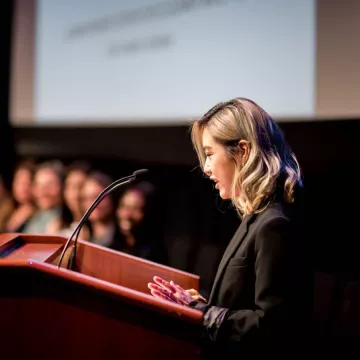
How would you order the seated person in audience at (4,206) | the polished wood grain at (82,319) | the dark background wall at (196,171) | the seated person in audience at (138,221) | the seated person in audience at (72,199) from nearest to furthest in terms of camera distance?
the polished wood grain at (82,319), the dark background wall at (196,171), the seated person in audience at (138,221), the seated person in audience at (72,199), the seated person in audience at (4,206)

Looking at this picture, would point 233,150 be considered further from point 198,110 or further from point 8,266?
point 198,110

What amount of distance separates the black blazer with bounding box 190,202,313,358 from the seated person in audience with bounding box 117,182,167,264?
168 centimetres

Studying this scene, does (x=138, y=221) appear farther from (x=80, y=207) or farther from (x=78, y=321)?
(x=78, y=321)

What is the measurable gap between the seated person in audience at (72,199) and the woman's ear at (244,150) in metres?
2.41

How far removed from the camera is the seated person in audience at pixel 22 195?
4133 mm

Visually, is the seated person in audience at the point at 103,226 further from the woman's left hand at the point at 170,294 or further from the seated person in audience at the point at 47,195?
the woman's left hand at the point at 170,294

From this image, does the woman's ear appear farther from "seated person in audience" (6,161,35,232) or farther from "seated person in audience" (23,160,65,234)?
"seated person in audience" (6,161,35,232)

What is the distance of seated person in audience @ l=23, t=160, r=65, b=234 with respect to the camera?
386 cm

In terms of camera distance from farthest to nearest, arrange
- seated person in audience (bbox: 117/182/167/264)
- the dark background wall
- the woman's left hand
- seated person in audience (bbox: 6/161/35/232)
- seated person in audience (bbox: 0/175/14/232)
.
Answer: seated person in audience (bbox: 0/175/14/232), seated person in audience (bbox: 6/161/35/232), seated person in audience (bbox: 117/182/167/264), the dark background wall, the woman's left hand

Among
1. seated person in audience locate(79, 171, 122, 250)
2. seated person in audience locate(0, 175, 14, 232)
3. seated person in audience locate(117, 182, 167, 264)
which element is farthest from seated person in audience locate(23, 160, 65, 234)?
seated person in audience locate(117, 182, 167, 264)

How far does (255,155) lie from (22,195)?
125 inches

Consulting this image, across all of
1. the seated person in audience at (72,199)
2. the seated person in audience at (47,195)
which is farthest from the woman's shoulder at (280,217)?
the seated person in audience at (47,195)

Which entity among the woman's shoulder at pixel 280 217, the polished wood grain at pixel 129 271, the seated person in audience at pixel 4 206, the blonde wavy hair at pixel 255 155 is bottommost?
the seated person in audience at pixel 4 206

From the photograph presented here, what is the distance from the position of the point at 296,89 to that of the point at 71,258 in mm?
1485
